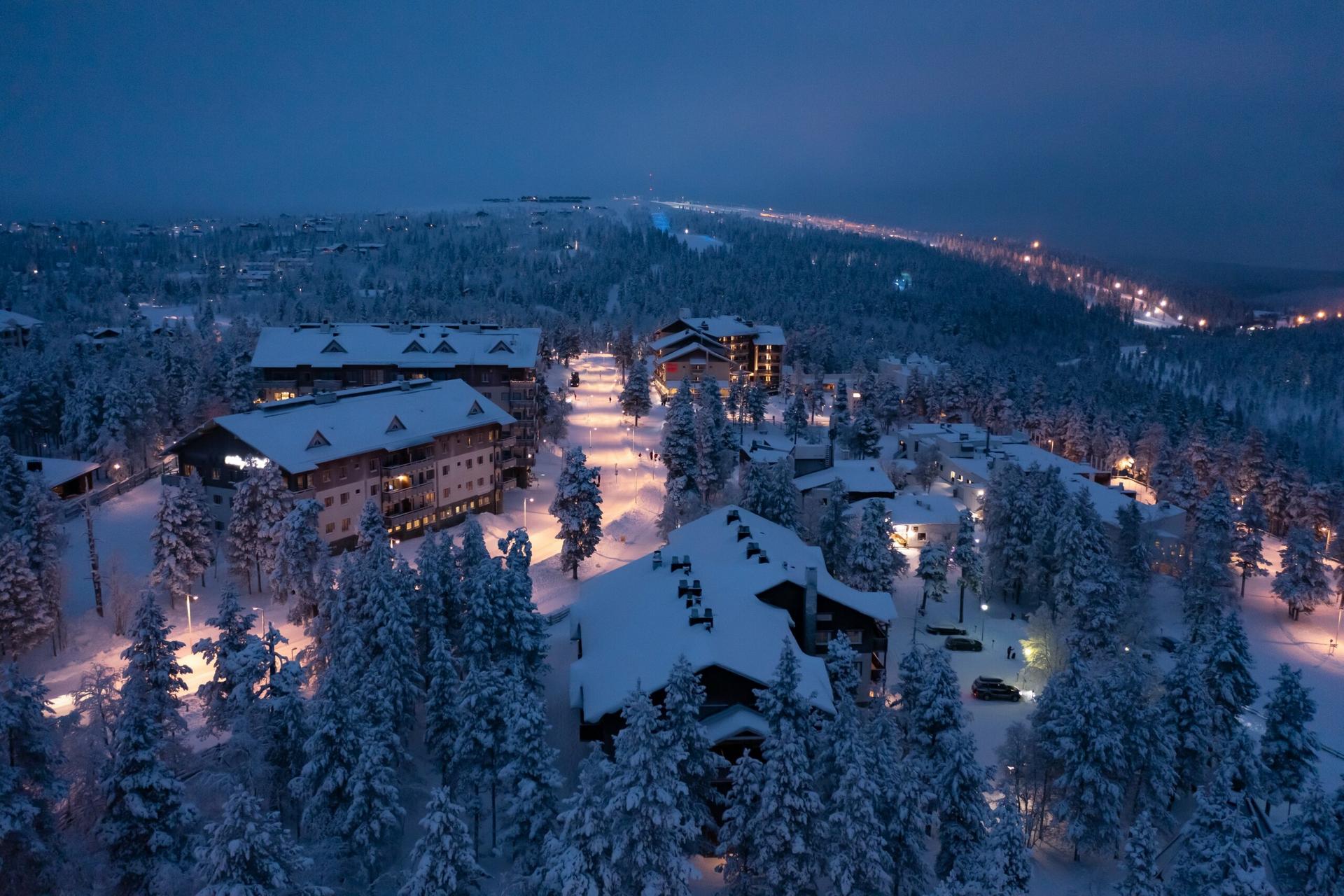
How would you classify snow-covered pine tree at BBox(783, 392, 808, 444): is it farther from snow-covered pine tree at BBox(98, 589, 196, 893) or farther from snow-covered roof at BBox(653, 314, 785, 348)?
snow-covered pine tree at BBox(98, 589, 196, 893)

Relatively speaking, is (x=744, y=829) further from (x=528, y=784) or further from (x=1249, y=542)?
(x=1249, y=542)

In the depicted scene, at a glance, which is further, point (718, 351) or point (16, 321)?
point (16, 321)

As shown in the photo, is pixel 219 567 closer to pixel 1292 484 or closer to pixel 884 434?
pixel 884 434

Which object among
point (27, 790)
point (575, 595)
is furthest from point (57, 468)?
point (27, 790)

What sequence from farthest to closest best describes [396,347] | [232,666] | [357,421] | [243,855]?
[396,347], [357,421], [232,666], [243,855]

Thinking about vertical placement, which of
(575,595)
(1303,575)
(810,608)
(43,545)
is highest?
(43,545)

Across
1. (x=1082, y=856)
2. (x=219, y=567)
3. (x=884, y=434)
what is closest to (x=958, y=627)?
(x=1082, y=856)

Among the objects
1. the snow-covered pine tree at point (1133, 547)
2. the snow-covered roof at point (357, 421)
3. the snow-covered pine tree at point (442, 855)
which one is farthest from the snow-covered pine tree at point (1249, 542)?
the snow-covered pine tree at point (442, 855)
